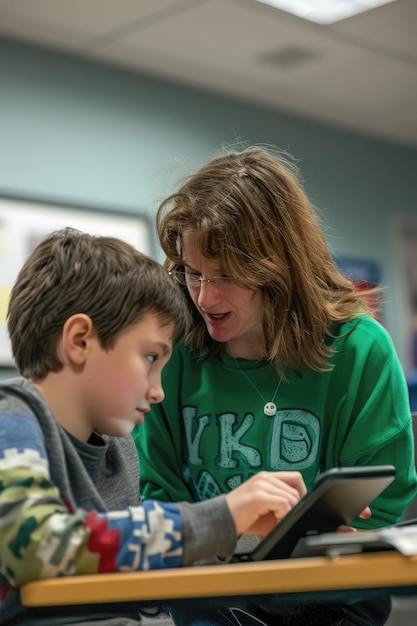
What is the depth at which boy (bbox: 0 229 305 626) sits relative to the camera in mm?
942

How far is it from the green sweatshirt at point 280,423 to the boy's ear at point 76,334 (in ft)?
1.53

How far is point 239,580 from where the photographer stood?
2.77 feet

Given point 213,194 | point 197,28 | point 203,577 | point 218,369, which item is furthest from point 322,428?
point 197,28

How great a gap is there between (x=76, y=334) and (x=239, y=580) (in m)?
0.37

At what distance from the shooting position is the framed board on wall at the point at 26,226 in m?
3.76

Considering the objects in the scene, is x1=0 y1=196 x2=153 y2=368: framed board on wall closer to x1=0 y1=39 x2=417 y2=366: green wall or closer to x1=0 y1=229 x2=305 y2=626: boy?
x1=0 y1=39 x2=417 y2=366: green wall

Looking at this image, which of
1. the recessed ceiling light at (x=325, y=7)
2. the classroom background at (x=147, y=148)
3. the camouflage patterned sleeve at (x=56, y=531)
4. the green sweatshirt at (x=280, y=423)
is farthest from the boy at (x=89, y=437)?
the recessed ceiling light at (x=325, y=7)

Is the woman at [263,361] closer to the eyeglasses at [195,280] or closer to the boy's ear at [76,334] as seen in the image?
the eyeglasses at [195,280]

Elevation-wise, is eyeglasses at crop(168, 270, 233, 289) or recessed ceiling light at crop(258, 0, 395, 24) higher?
recessed ceiling light at crop(258, 0, 395, 24)

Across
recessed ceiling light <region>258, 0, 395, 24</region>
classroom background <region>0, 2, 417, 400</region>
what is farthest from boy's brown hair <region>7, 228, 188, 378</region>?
recessed ceiling light <region>258, 0, 395, 24</region>

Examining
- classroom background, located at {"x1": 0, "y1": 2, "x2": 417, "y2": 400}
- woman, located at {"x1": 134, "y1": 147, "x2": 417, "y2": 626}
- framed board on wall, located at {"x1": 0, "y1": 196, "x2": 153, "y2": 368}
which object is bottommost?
woman, located at {"x1": 134, "y1": 147, "x2": 417, "y2": 626}

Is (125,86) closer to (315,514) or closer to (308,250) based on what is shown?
(308,250)

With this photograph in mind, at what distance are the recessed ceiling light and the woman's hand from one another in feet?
9.74

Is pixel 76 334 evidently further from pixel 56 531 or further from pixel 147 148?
pixel 147 148
